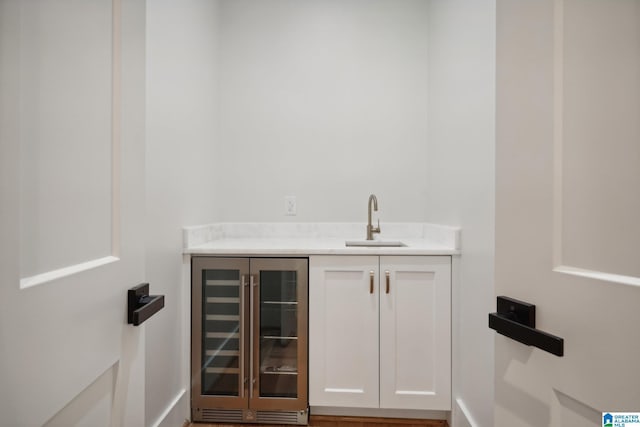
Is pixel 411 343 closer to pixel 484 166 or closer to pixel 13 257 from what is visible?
pixel 484 166

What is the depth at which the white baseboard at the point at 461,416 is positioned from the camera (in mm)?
1623

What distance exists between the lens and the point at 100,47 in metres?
0.62

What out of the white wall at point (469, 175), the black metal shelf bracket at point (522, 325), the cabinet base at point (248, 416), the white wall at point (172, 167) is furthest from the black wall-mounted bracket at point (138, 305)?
the cabinet base at point (248, 416)

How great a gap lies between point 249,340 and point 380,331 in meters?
0.69

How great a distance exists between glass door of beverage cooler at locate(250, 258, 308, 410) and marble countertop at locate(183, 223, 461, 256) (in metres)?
0.12

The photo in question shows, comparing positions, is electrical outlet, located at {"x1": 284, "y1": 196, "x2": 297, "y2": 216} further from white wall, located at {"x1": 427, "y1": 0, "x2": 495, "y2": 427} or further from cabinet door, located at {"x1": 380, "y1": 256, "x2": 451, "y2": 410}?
white wall, located at {"x1": 427, "y1": 0, "x2": 495, "y2": 427}

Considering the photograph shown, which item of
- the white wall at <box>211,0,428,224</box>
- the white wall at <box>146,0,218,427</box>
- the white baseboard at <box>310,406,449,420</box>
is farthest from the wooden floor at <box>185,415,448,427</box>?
the white wall at <box>211,0,428,224</box>

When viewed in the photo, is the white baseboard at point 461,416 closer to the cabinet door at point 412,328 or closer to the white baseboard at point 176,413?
the cabinet door at point 412,328

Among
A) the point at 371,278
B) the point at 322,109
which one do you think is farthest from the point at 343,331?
the point at 322,109

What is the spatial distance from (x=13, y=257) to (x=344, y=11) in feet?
8.20

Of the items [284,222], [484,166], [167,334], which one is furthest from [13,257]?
[284,222]

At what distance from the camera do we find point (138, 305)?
2.36ft

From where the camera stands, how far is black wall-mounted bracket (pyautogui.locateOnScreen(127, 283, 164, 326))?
2.30ft

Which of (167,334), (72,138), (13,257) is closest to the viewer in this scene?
(13,257)
